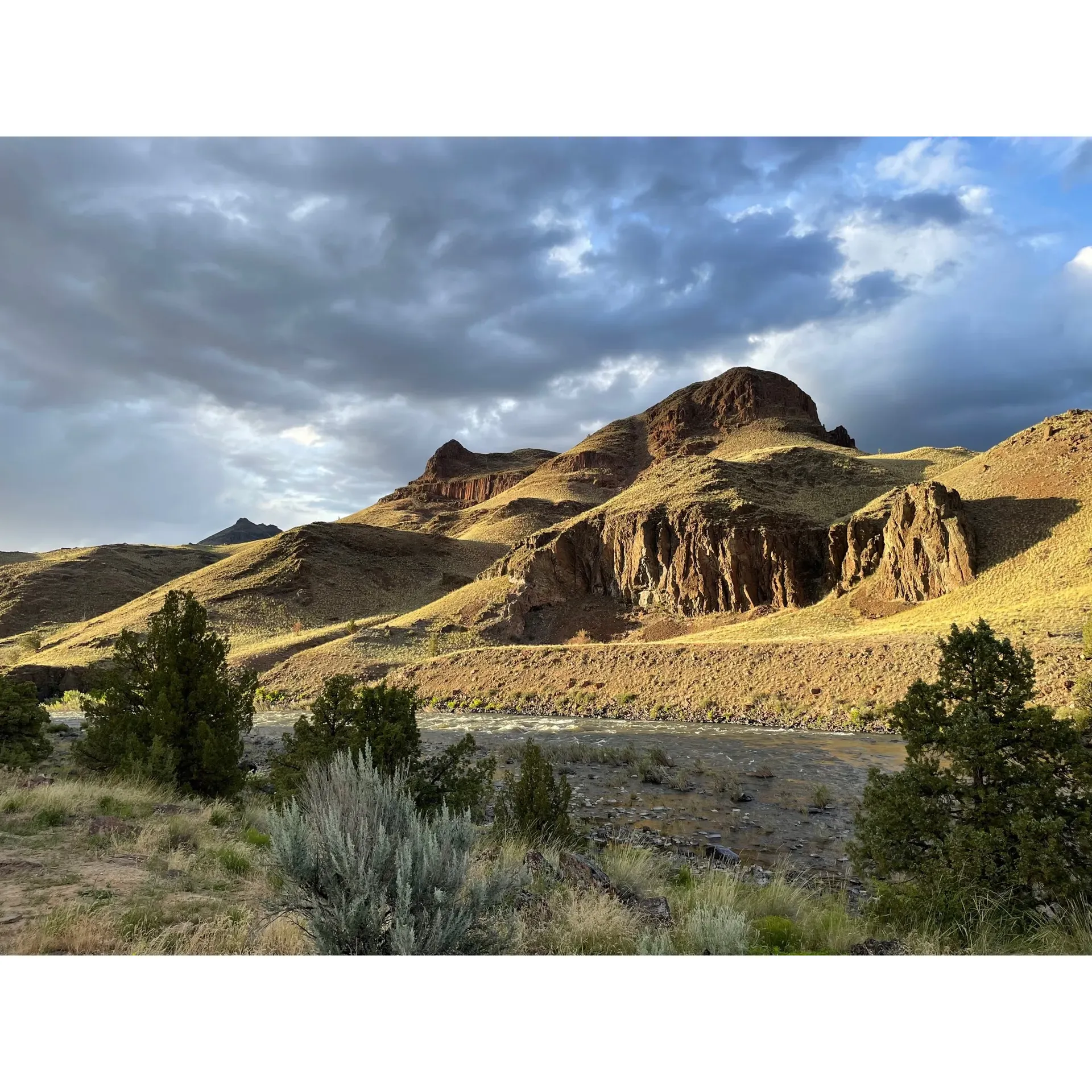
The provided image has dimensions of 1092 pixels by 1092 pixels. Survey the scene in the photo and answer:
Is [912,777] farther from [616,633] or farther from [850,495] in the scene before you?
[850,495]

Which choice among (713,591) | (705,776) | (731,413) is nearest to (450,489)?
(731,413)

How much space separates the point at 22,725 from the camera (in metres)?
13.4

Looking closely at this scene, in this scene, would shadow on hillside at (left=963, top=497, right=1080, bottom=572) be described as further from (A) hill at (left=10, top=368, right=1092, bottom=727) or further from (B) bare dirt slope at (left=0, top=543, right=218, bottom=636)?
(B) bare dirt slope at (left=0, top=543, right=218, bottom=636)

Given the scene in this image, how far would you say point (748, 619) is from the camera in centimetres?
5019

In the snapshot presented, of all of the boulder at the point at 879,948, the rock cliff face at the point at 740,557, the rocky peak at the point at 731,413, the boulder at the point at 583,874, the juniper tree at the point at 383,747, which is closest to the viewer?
the boulder at the point at 879,948

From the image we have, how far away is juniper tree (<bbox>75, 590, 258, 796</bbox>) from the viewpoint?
38.5ft

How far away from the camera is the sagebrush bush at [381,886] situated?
Answer: 3.74m

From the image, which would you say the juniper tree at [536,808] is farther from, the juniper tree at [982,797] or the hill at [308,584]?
the hill at [308,584]

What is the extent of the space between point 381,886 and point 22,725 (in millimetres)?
13793

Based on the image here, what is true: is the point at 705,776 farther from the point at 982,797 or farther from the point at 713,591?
the point at 713,591

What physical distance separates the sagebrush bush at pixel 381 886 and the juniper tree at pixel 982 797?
367 centimetres

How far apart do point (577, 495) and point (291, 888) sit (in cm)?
11859

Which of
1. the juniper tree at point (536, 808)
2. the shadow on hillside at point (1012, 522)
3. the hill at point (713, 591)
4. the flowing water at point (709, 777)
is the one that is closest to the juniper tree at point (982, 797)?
the juniper tree at point (536, 808)

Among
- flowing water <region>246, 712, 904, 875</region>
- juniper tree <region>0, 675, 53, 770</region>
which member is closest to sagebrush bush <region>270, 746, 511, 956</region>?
flowing water <region>246, 712, 904, 875</region>
